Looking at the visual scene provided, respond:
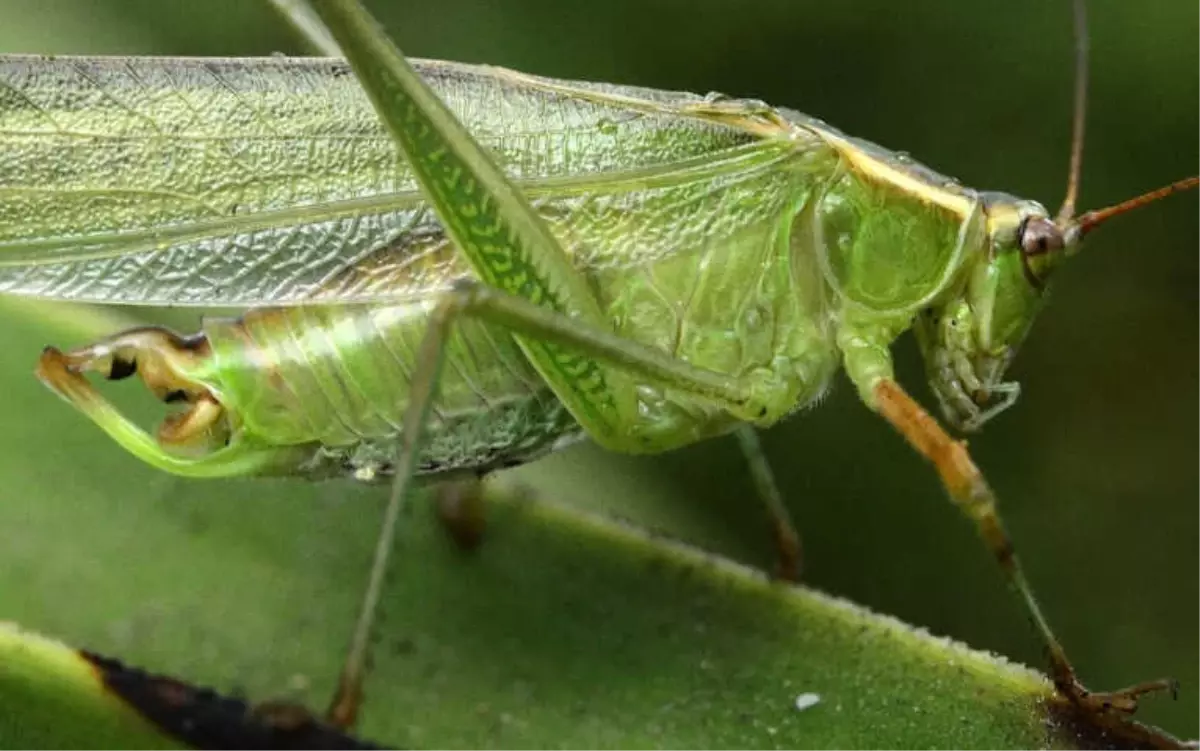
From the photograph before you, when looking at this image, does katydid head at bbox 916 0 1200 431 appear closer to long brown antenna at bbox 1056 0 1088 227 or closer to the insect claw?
long brown antenna at bbox 1056 0 1088 227

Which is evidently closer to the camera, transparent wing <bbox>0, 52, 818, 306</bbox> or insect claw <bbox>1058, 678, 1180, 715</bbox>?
insect claw <bbox>1058, 678, 1180, 715</bbox>

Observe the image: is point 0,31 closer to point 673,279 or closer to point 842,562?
point 673,279

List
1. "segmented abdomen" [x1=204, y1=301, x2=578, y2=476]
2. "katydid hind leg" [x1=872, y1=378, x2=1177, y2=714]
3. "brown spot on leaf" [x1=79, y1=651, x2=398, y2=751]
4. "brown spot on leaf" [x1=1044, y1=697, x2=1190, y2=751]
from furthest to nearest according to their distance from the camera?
"segmented abdomen" [x1=204, y1=301, x2=578, y2=476]
"katydid hind leg" [x1=872, y1=378, x2=1177, y2=714]
"brown spot on leaf" [x1=1044, y1=697, x2=1190, y2=751]
"brown spot on leaf" [x1=79, y1=651, x2=398, y2=751]

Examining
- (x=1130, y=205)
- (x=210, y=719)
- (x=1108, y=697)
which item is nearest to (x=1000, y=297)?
(x=1130, y=205)

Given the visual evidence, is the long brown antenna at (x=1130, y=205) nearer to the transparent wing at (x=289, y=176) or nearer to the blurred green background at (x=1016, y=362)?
the blurred green background at (x=1016, y=362)

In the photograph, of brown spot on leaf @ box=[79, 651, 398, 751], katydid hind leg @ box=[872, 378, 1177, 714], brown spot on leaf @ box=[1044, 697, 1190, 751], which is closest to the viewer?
brown spot on leaf @ box=[79, 651, 398, 751]

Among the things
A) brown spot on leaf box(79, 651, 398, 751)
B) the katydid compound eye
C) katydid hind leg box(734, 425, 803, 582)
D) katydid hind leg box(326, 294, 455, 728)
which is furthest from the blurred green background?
brown spot on leaf box(79, 651, 398, 751)

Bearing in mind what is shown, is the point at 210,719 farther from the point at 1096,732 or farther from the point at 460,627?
the point at 1096,732
